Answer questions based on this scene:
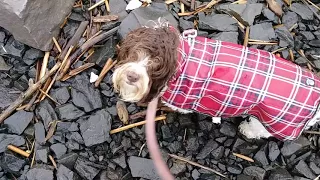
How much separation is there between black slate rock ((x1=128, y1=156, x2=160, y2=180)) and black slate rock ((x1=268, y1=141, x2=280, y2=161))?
35.3 inches

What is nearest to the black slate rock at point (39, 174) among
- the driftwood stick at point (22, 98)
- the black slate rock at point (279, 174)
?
the driftwood stick at point (22, 98)

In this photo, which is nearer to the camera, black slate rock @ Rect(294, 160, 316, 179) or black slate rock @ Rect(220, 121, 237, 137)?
black slate rock @ Rect(294, 160, 316, 179)

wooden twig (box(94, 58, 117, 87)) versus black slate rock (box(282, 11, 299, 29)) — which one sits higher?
black slate rock (box(282, 11, 299, 29))

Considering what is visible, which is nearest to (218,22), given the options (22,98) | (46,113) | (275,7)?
(275,7)

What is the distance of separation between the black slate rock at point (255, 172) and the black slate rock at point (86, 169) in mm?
1135

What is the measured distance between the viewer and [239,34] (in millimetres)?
4148

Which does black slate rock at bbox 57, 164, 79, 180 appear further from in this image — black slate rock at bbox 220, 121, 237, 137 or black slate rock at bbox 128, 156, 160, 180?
black slate rock at bbox 220, 121, 237, 137

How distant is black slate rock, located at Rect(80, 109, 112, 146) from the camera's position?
3738 mm

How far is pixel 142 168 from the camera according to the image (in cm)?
374

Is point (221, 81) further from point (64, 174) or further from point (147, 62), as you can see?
point (64, 174)

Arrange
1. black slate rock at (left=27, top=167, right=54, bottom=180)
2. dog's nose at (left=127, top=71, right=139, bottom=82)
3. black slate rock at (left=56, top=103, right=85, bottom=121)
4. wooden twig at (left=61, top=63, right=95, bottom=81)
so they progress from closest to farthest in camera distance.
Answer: dog's nose at (left=127, top=71, right=139, bottom=82), black slate rock at (left=27, top=167, right=54, bottom=180), black slate rock at (left=56, top=103, right=85, bottom=121), wooden twig at (left=61, top=63, right=95, bottom=81)

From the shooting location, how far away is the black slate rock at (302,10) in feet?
13.9

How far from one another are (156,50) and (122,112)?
1.02m

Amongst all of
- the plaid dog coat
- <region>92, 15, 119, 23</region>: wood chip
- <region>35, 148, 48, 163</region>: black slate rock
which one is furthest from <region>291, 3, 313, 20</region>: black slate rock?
<region>35, 148, 48, 163</region>: black slate rock
